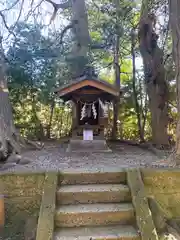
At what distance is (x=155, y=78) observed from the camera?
24.0 ft

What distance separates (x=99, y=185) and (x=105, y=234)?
0.81m

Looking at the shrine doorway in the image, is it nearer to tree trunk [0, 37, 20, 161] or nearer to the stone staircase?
tree trunk [0, 37, 20, 161]

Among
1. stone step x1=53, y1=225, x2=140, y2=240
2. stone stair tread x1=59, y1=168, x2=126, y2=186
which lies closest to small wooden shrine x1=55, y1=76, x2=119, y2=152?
stone stair tread x1=59, y1=168, x2=126, y2=186

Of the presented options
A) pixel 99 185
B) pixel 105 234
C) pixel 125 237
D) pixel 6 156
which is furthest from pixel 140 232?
pixel 6 156

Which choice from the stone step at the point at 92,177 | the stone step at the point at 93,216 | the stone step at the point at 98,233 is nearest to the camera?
the stone step at the point at 98,233

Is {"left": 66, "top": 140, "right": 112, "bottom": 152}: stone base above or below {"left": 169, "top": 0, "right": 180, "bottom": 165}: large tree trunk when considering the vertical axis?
below

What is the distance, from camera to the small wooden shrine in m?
5.94

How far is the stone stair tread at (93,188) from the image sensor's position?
3.27 meters

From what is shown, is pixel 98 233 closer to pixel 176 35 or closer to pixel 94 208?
pixel 94 208

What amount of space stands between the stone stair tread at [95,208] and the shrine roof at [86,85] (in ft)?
11.0

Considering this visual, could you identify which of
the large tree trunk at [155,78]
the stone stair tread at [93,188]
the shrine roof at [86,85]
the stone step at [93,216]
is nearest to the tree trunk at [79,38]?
the large tree trunk at [155,78]

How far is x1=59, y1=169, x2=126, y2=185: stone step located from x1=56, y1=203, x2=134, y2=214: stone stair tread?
1.40 feet

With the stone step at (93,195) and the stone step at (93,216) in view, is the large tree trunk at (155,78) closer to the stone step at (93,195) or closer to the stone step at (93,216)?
the stone step at (93,195)

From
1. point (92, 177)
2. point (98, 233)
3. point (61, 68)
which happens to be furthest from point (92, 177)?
point (61, 68)
